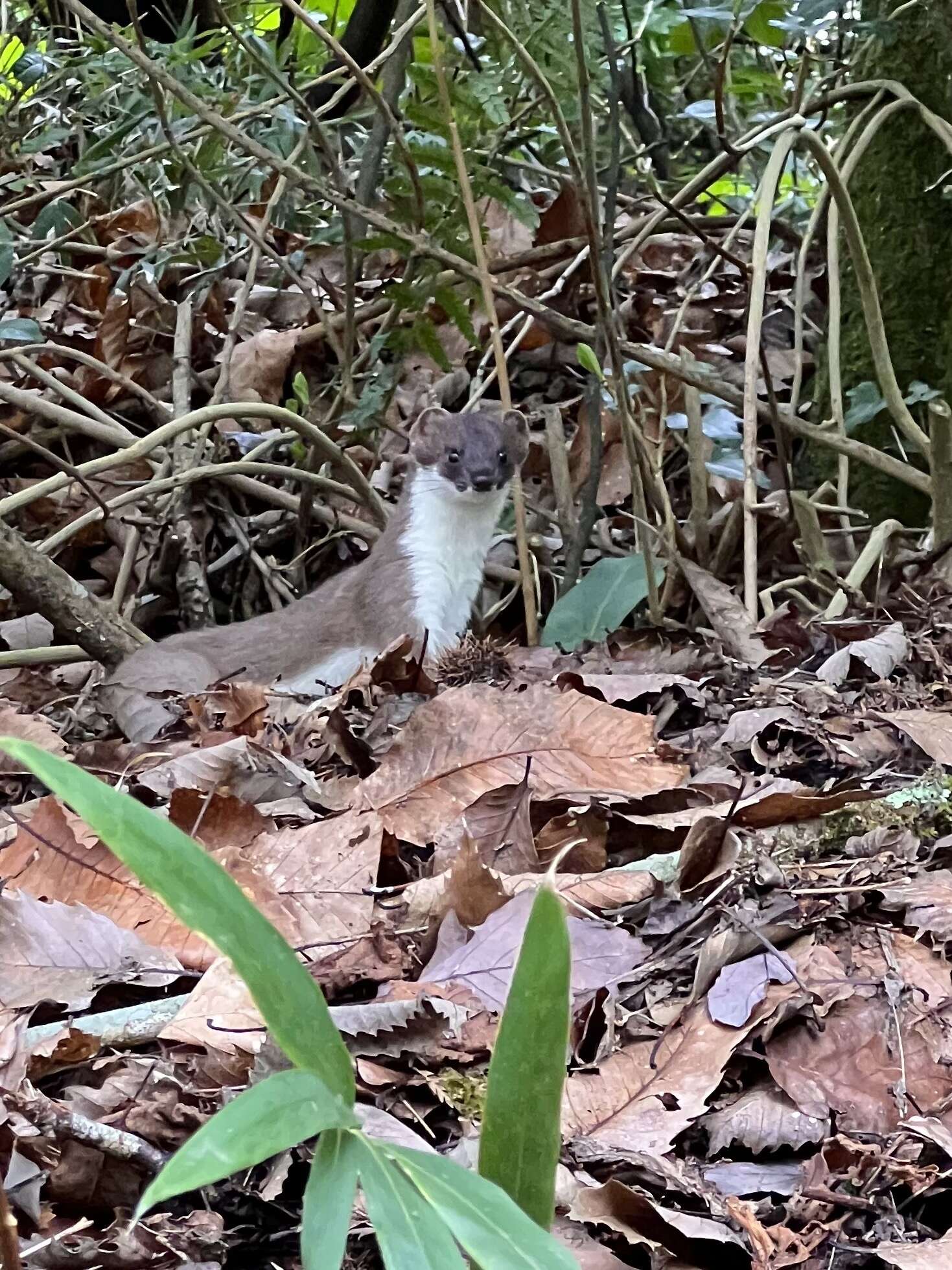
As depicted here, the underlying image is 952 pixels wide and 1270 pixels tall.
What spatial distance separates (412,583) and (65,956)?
3182 millimetres

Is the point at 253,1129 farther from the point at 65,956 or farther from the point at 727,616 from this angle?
the point at 727,616

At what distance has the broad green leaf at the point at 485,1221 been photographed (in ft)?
2.86

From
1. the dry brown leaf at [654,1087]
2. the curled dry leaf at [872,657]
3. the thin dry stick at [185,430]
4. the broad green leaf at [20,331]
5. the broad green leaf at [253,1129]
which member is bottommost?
the curled dry leaf at [872,657]

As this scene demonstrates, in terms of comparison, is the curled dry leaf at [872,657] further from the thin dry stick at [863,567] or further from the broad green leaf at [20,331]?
the broad green leaf at [20,331]

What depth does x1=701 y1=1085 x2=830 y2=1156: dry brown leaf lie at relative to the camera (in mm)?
1566

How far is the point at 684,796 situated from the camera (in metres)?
2.43

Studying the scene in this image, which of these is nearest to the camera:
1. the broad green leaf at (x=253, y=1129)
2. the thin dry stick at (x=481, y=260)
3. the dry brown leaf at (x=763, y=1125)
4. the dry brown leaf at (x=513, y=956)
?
the broad green leaf at (x=253, y=1129)

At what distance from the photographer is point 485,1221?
895mm

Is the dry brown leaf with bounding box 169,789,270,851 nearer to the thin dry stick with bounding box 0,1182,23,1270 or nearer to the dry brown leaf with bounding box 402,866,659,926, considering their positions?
the dry brown leaf with bounding box 402,866,659,926

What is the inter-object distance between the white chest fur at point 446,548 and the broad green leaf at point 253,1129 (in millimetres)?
4035

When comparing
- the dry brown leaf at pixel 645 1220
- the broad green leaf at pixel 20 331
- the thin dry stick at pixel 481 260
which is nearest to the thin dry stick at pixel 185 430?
the broad green leaf at pixel 20 331

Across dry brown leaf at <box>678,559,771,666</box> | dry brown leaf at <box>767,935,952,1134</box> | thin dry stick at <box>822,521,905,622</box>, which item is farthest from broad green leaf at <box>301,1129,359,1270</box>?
thin dry stick at <box>822,521,905,622</box>

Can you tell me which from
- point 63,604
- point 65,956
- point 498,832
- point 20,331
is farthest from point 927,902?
point 20,331

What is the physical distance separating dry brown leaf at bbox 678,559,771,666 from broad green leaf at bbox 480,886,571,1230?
2.41 meters
